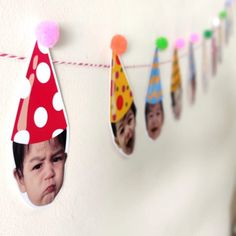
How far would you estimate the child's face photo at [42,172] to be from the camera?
53 centimetres

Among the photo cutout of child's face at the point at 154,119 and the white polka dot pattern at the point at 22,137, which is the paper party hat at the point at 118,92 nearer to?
the photo cutout of child's face at the point at 154,119

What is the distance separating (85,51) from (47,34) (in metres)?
0.13

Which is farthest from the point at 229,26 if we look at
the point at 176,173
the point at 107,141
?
the point at 107,141

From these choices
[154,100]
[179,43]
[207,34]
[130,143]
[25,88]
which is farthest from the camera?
[207,34]

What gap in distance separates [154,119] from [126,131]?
0.18 meters

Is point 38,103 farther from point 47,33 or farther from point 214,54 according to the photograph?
point 214,54

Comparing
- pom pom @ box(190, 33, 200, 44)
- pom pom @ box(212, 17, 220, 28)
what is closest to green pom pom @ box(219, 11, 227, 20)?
pom pom @ box(212, 17, 220, 28)

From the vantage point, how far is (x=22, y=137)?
0.51 metres

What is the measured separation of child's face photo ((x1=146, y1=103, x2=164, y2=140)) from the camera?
0.92 m

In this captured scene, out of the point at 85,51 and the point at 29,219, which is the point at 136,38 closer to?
A: the point at 85,51

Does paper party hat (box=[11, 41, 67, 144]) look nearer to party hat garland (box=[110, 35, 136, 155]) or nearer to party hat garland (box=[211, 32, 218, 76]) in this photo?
party hat garland (box=[110, 35, 136, 155])

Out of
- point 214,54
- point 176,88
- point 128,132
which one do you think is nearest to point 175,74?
point 176,88

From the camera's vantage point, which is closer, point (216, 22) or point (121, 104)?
point (121, 104)

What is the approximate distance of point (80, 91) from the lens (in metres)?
0.64
